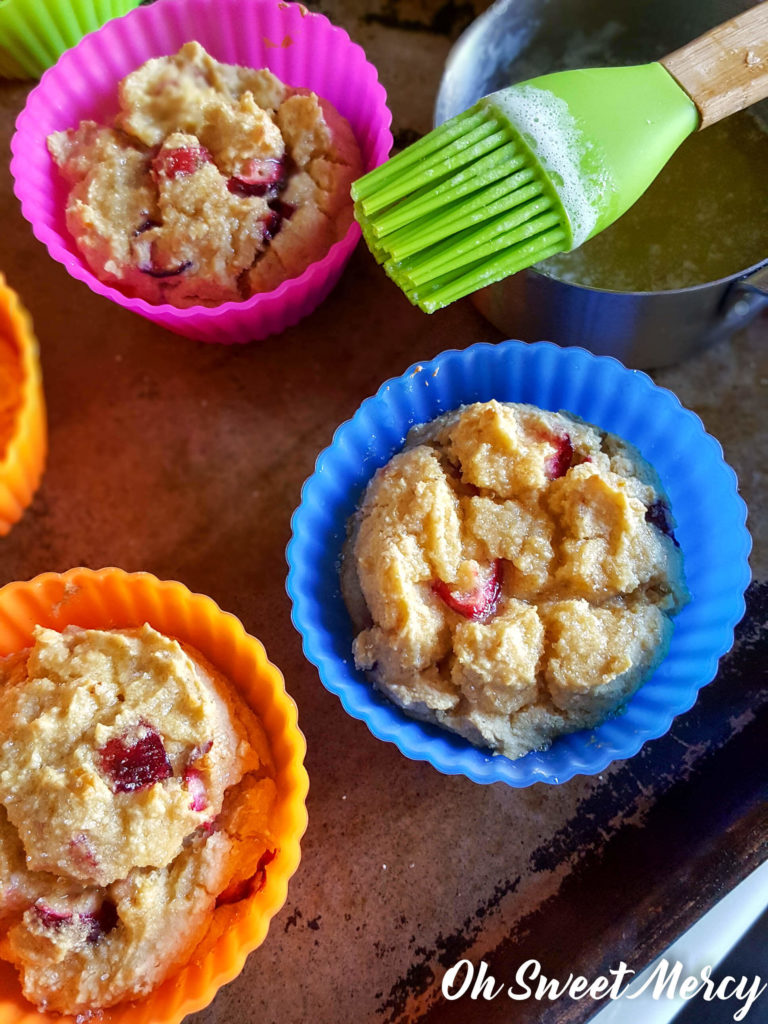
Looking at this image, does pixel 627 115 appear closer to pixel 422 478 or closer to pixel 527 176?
pixel 527 176

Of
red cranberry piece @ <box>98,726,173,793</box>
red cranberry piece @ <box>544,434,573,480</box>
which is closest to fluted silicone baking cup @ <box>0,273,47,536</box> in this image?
red cranberry piece @ <box>98,726,173,793</box>

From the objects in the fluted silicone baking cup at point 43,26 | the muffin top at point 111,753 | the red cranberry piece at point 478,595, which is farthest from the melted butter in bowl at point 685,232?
the fluted silicone baking cup at point 43,26

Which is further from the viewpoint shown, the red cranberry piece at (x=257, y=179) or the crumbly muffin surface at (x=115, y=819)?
the red cranberry piece at (x=257, y=179)

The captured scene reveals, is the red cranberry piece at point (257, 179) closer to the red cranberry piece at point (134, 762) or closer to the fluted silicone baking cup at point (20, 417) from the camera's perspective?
the fluted silicone baking cup at point (20, 417)

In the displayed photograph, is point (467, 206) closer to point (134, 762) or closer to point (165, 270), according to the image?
point (165, 270)

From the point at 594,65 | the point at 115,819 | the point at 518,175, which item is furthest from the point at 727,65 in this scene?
the point at 115,819

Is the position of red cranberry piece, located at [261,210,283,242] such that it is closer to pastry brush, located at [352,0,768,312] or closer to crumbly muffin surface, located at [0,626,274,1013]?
pastry brush, located at [352,0,768,312]
